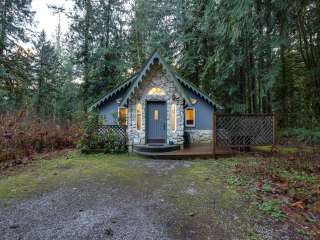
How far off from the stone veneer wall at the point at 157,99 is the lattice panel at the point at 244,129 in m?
2.16

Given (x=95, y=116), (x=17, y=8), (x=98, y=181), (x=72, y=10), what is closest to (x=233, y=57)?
(x=95, y=116)

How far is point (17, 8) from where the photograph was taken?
47.0 feet

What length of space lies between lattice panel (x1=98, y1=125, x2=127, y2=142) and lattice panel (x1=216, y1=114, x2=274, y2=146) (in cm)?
442

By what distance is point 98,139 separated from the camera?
9023 mm

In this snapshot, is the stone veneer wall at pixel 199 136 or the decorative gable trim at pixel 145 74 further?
the stone veneer wall at pixel 199 136

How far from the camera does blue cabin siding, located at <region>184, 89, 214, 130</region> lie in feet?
40.9

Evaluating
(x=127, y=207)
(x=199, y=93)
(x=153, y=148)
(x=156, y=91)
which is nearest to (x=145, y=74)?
(x=156, y=91)

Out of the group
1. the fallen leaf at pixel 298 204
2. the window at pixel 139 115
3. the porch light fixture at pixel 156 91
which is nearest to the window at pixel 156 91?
the porch light fixture at pixel 156 91

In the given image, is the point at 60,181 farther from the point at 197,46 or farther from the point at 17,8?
the point at 17,8

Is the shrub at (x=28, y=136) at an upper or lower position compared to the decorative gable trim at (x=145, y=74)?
lower

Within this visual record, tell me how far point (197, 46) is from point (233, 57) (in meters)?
5.32

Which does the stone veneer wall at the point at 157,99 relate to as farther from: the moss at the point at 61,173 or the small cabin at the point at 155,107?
the moss at the point at 61,173

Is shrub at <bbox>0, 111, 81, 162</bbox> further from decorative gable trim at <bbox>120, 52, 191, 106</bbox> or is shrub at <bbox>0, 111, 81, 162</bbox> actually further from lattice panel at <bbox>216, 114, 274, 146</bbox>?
lattice panel at <bbox>216, 114, 274, 146</bbox>

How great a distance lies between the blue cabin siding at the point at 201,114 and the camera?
491 inches
